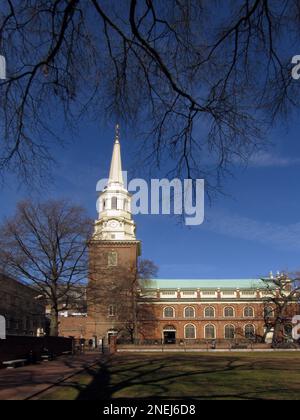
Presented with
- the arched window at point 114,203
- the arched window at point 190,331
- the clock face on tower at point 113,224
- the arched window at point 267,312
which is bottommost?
the arched window at point 190,331

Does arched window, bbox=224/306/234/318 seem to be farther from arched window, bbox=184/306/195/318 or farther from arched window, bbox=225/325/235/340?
arched window, bbox=184/306/195/318

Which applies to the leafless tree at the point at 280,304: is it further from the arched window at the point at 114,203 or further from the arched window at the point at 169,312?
the arched window at the point at 114,203

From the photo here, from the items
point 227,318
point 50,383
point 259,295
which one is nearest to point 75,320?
point 227,318

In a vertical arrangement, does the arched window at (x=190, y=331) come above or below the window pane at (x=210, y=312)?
below

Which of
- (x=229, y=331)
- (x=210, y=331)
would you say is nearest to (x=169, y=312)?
(x=210, y=331)

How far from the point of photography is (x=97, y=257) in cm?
4900

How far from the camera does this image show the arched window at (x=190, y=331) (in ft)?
311

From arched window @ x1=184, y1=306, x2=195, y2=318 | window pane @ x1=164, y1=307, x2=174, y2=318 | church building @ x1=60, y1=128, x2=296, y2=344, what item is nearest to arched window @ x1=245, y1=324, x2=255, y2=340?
church building @ x1=60, y1=128, x2=296, y2=344

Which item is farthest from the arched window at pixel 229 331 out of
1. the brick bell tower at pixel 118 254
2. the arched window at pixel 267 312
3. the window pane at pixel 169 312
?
the brick bell tower at pixel 118 254

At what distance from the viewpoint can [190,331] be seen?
95375 mm

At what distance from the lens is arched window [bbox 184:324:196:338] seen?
9481 cm

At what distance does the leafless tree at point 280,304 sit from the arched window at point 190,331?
1373 cm

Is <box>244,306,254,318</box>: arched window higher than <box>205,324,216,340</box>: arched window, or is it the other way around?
<box>244,306,254,318</box>: arched window

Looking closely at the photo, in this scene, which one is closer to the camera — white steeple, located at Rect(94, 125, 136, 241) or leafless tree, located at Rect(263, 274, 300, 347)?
leafless tree, located at Rect(263, 274, 300, 347)
